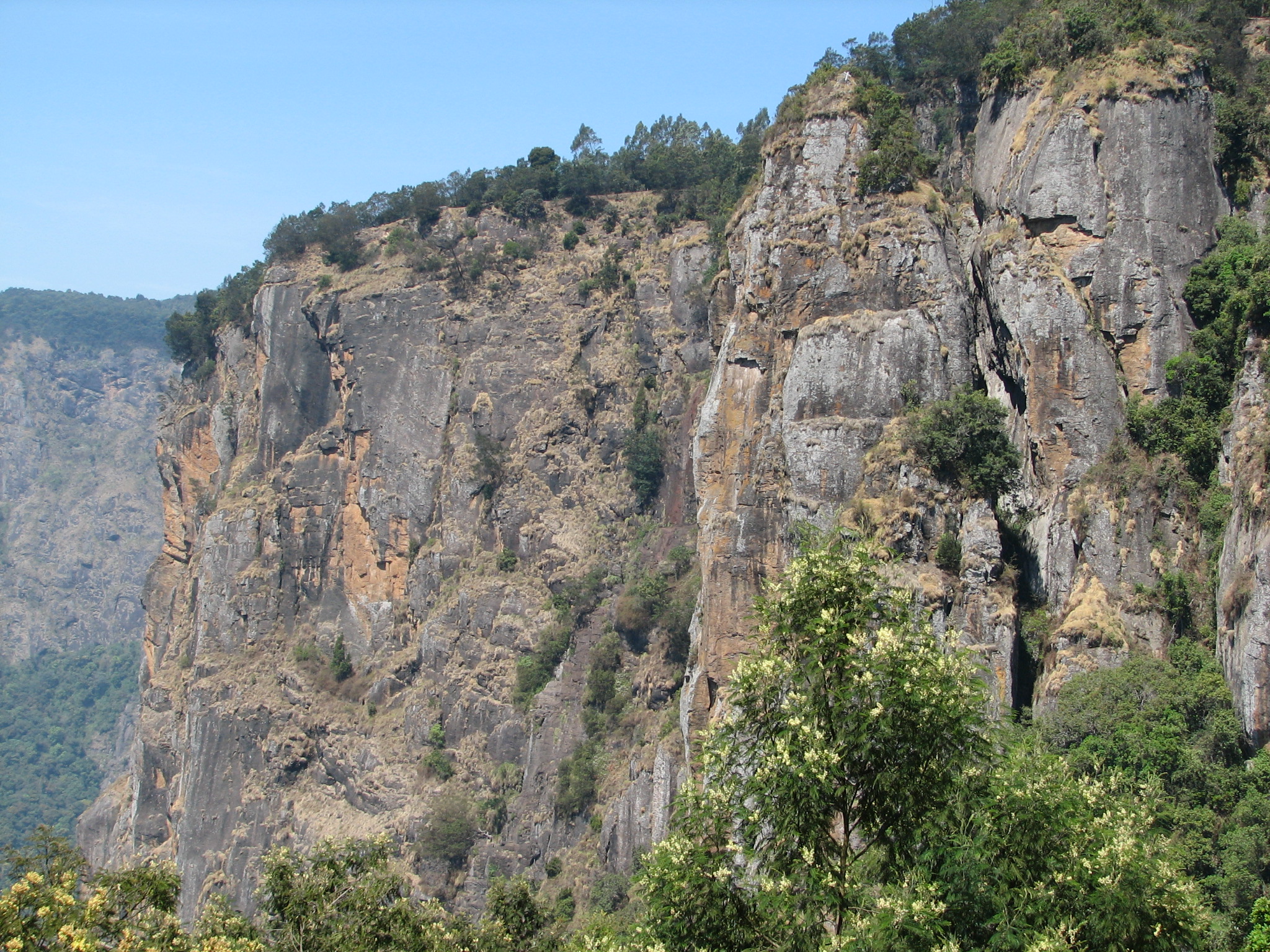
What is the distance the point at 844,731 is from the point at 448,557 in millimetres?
49547

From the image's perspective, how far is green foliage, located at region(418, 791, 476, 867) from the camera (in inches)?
2144

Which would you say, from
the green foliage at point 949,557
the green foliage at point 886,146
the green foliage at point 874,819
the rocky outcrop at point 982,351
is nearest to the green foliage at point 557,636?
the rocky outcrop at point 982,351

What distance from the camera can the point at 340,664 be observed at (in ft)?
214

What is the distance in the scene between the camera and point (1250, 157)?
38094mm

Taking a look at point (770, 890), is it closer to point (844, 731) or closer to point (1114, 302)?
point (844, 731)

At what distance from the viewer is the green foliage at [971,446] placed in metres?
36.5

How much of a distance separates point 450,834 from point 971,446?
30.4 meters

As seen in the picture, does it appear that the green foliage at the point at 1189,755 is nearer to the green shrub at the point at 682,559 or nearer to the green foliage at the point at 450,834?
the green shrub at the point at 682,559

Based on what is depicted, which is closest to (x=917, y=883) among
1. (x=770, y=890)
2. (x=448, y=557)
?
(x=770, y=890)

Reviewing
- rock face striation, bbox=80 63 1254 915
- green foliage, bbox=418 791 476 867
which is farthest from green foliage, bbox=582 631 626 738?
green foliage, bbox=418 791 476 867

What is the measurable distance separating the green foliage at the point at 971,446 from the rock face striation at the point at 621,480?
586 mm

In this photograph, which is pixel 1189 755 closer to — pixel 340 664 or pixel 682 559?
pixel 682 559

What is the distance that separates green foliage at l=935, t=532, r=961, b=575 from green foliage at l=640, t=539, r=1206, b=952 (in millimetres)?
17994

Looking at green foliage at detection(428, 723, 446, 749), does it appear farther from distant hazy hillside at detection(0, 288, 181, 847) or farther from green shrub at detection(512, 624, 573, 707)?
distant hazy hillside at detection(0, 288, 181, 847)
